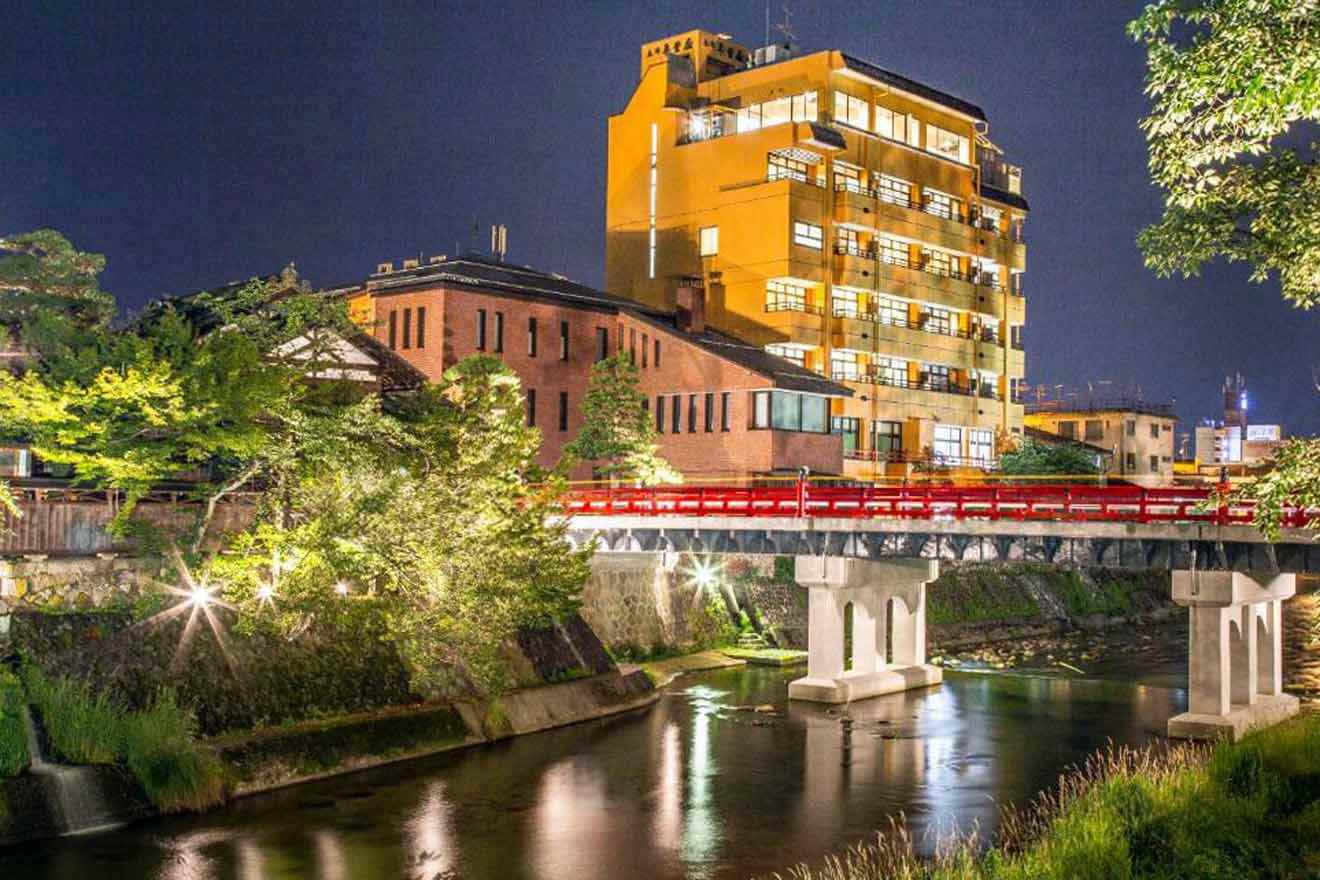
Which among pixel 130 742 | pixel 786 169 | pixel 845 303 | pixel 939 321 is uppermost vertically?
pixel 786 169

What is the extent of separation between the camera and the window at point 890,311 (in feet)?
315

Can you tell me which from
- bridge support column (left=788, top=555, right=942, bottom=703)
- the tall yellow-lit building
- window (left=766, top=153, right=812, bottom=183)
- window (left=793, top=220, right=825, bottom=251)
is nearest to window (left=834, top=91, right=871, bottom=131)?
the tall yellow-lit building

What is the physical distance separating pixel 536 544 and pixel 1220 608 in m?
21.4

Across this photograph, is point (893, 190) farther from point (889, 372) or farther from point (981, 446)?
point (981, 446)

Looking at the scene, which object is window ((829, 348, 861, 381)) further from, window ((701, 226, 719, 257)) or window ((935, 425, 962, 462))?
window ((935, 425, 962, 462))

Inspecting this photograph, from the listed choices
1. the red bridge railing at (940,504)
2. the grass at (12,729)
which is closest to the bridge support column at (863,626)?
the red bridge railing at (940,504)

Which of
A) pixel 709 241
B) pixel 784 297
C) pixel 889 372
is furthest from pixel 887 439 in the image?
pixel 709 241

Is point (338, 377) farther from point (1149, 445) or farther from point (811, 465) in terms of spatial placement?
point (1149, 445)

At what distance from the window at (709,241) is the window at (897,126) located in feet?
48.1

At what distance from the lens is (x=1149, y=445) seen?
129 m

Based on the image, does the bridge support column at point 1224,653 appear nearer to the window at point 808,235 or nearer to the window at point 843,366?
the window at point 843,366

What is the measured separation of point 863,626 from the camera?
54438 mm

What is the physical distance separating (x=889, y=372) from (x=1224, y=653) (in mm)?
55572

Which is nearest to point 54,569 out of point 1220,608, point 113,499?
point 113,499
